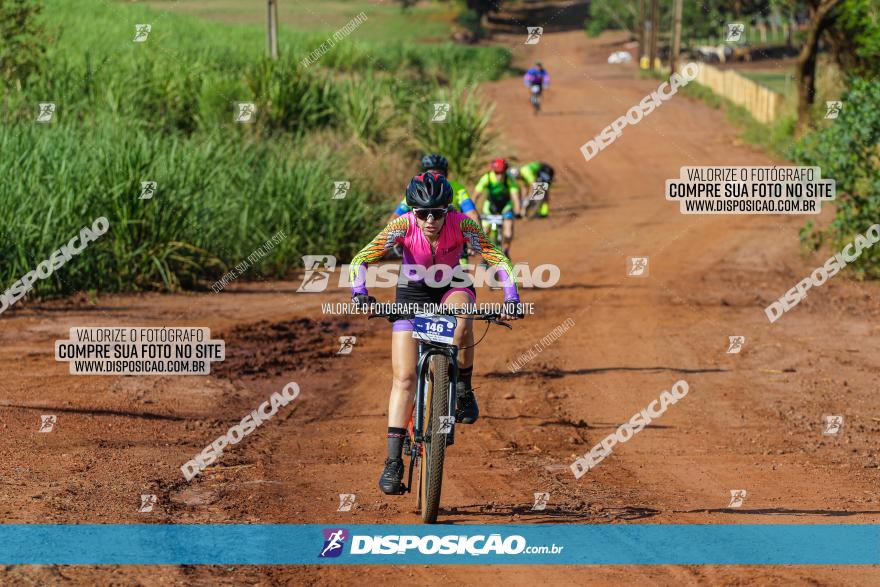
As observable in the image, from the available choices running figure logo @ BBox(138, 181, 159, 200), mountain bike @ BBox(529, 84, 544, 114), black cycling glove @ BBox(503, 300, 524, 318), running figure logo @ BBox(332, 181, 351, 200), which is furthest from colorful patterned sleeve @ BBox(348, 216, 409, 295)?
mountain bike @ BBox(529, 84, 544, 114)

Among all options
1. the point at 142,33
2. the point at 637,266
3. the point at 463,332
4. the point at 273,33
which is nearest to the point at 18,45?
the point at 142,33

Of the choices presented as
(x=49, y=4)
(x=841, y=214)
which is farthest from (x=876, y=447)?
(x=49, y=4)

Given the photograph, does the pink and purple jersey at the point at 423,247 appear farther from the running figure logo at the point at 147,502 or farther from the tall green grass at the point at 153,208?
the tall green grass at the point at 153,208

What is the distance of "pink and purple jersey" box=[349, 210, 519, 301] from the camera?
800cm

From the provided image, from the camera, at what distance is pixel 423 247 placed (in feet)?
26.3

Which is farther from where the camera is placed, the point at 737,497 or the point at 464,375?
the point at 737,497

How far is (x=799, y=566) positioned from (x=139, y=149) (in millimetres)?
12991

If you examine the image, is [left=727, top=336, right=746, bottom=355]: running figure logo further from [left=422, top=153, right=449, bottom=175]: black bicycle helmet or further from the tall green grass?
the tall green grass

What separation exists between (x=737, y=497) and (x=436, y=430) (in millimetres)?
2589

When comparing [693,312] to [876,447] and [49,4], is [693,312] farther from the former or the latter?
[49,4]

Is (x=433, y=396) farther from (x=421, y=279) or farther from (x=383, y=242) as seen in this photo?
(x=383, y=242)

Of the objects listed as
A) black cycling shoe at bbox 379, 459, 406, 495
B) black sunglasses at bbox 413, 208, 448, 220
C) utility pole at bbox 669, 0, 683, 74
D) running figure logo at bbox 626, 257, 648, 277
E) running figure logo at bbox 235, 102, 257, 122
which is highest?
utility pole at bbox 669, 0, 683, 74

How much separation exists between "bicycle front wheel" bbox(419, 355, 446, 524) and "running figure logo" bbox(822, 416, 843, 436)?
15.9ft

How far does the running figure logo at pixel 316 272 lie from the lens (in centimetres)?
1952
